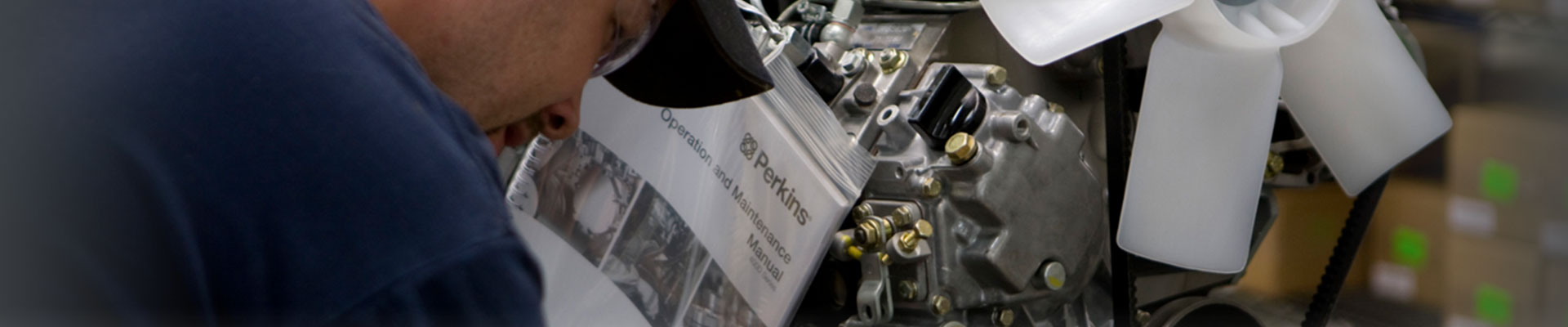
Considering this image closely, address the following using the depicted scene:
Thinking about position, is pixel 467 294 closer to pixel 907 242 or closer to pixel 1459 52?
pixel 1459 52

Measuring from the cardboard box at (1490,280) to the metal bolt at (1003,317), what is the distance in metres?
0.85

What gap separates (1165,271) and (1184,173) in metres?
0.41

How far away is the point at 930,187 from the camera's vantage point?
5.20 ft

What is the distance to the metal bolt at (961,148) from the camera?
1.56 m

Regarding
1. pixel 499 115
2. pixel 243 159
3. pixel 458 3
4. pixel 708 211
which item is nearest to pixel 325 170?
pixel 243 159

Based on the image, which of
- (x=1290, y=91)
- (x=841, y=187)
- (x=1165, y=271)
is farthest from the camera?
(x=1165, y=271)

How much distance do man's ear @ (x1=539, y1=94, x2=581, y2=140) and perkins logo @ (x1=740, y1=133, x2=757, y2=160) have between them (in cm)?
38

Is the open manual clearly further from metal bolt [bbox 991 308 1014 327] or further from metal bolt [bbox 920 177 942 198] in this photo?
metal bolt [bbox 991 308 1014 327]

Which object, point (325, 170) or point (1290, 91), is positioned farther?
point (1290, 91)

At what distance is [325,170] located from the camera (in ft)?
1.85

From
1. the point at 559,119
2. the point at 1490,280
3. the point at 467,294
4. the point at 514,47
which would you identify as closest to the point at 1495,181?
the point at 1490,280

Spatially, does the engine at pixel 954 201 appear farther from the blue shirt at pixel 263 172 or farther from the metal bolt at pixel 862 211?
the blue shirt at pixel 263 172

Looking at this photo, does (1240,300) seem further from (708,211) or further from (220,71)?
(220,71)

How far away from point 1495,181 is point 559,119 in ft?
2.45
